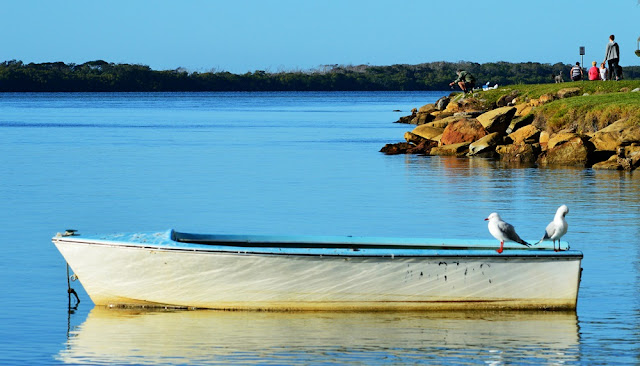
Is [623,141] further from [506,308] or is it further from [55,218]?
[506,308]

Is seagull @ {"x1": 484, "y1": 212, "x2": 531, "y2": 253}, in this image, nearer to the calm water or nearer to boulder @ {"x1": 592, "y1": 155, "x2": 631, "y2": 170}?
the calm water

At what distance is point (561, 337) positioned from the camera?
13562 mm

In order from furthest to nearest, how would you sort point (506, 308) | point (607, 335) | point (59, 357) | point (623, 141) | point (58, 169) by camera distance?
1. point (58, 169)
2. point (623, 141)
3. point (506, 308)
4. point (607, 335)
5. point (59, 357)

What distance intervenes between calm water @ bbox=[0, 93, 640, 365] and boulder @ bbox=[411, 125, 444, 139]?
2.96 metres

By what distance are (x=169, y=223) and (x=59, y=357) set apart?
37.0 feet

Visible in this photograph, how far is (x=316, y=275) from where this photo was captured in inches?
559

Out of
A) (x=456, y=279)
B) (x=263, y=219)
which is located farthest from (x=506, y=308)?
(x=263, y=219)

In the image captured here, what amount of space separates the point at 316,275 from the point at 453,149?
29773 millimetres

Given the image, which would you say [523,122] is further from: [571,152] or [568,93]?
[568,93]

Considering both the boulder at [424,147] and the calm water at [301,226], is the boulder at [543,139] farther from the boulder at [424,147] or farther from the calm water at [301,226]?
the boulder at [424,147]

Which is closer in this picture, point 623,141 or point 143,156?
point 623,141

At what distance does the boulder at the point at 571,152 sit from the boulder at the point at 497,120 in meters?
4.71

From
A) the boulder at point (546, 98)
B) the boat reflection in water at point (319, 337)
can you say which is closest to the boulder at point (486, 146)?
the boulder at point (546, 98)

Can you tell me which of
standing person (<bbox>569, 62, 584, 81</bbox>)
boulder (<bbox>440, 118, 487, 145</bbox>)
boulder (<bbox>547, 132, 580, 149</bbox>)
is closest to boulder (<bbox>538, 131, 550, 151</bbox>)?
boulder (<bbox>547, 132, 580, 149</bbox>)
